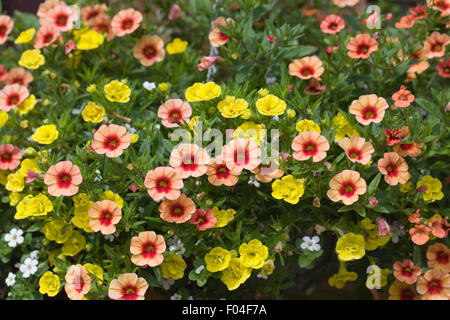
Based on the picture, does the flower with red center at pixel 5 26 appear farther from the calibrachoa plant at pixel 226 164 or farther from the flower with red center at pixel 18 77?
the flower with red center at pixel 18 77

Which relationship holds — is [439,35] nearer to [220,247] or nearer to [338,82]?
[338,82]

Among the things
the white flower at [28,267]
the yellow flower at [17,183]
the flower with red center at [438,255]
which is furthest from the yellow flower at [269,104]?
the white flower at [28,267]

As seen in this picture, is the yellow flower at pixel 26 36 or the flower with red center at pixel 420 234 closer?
the flower with red center at pixel 420 234

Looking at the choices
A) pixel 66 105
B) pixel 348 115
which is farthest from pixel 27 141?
pixel 348 115

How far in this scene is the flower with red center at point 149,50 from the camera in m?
1.99

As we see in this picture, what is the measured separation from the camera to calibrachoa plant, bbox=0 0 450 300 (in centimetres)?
153

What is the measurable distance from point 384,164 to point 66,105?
1127mm

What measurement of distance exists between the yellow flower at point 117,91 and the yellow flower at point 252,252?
2.00 ft

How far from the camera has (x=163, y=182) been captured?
4.96 ft

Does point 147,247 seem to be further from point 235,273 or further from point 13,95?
point 13,95

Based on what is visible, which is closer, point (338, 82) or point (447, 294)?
point (447, 294)

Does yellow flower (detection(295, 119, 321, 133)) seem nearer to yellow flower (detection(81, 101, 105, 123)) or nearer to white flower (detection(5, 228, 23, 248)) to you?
yellow flower (detection(81, 101, 105, 123))

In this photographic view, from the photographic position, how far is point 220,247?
156 centimetres

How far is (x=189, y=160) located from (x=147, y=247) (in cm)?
28
